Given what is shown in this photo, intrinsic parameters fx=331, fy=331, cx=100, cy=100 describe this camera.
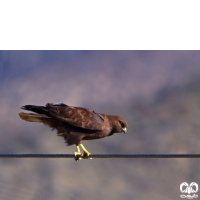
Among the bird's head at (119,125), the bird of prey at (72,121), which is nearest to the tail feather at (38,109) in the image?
the bird of prey at (72,121)

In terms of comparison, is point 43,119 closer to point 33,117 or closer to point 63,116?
point 33,117

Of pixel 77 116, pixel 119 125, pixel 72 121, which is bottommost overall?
pixel 72 121

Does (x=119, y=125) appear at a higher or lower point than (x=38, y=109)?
higher

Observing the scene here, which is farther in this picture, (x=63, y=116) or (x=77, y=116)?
(x=77, y=116)

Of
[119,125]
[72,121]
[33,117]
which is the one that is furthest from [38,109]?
[119,125]

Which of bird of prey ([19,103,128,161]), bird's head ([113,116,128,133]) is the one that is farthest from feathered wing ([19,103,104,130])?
bird's head ([113,116,128,133])
